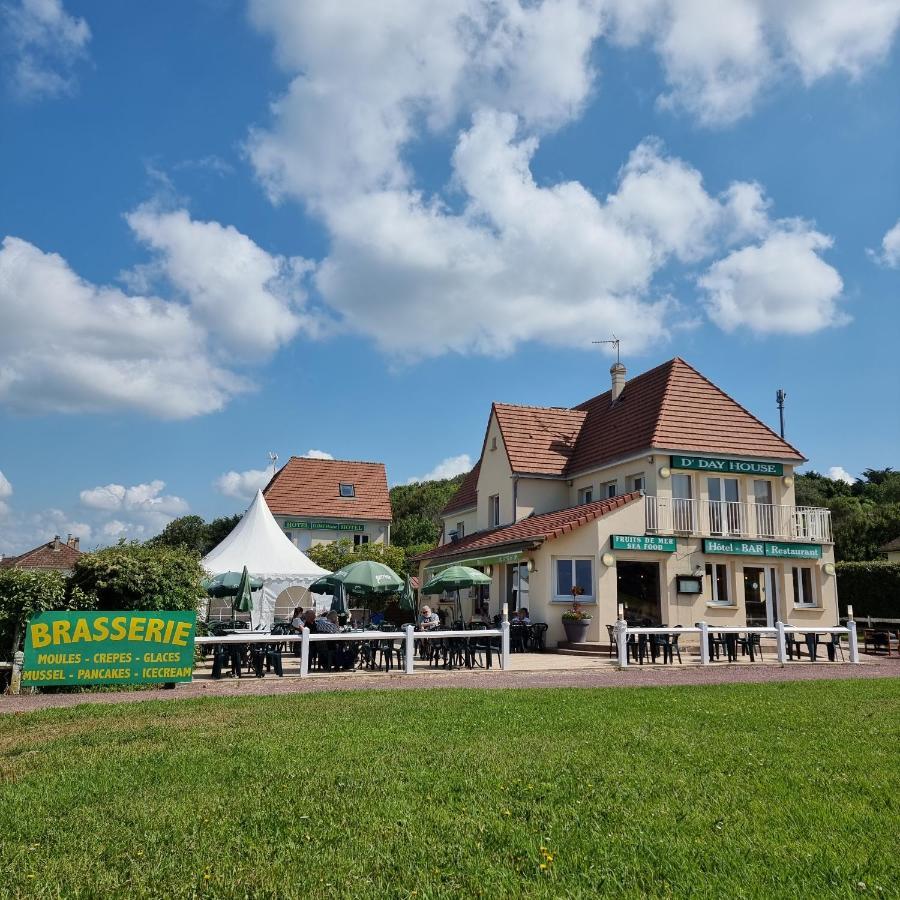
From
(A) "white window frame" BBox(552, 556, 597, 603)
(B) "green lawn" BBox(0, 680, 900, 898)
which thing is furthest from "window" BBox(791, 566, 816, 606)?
(B) "green lawn" BBox(0, 680, 900, 898)

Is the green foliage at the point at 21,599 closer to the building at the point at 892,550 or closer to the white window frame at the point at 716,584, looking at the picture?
the white window frame at the point at 716,584

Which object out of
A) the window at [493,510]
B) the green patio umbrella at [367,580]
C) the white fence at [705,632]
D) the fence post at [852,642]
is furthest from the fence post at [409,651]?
the window at [493,510]

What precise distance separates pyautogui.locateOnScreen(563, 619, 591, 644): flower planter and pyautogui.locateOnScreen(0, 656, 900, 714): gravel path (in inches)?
174

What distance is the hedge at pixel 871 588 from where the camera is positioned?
31406 mm

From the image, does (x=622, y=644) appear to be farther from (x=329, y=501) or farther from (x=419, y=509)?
(x=419, y=509)

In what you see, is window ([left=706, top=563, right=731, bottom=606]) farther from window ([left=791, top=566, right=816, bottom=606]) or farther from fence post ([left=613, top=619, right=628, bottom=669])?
fence post ([left=613, top=619, right=628, bottom=669])

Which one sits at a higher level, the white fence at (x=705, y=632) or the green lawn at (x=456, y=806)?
the white fence at (x=705, y=632)

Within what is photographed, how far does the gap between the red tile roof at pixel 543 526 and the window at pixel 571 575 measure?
1.07 m

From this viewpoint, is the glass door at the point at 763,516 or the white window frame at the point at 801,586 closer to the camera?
the glass door at the point at 763,516

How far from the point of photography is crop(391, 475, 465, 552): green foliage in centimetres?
6425

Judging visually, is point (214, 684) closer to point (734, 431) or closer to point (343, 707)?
point (343, 707)

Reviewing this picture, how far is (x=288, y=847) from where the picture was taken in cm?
504

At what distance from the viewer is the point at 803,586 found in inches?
1026

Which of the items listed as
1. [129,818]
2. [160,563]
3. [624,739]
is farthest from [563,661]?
[129,818]
